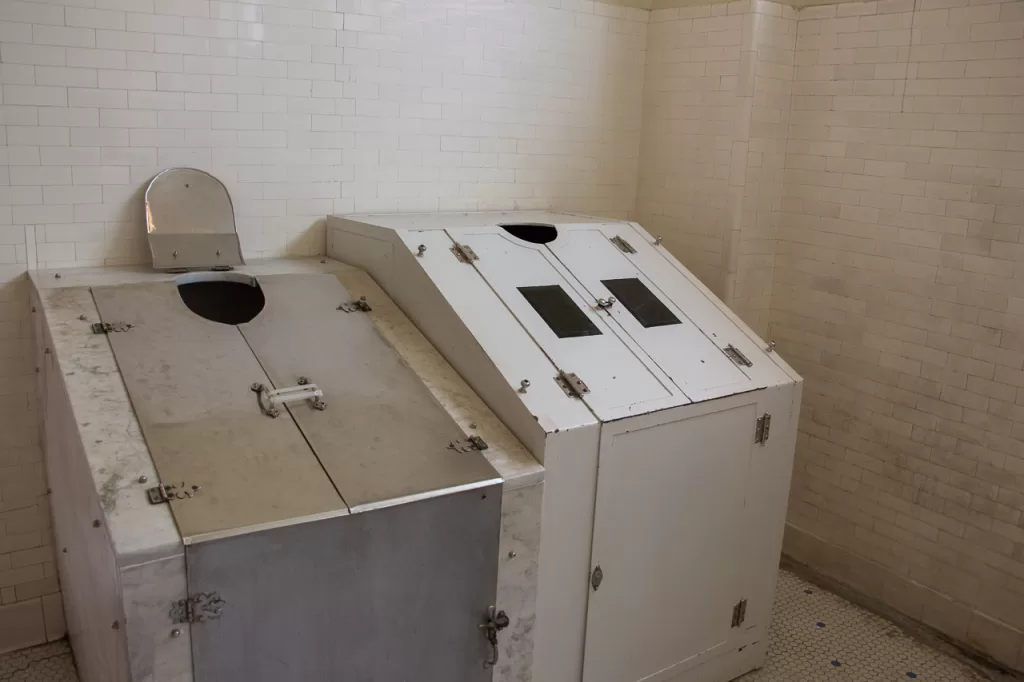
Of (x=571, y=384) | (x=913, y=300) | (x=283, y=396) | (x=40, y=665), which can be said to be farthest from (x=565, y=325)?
(x=40, y=665)

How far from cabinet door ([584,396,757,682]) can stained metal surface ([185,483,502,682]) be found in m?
0.47

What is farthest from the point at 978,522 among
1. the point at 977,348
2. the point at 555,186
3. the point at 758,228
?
the point at 555,186

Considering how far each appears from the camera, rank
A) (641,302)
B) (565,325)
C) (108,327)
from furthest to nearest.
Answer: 1. (641,302)
2. (565,325)
3. (108,327)

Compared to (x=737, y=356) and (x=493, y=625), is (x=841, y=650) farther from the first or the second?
(x=493, y=625)

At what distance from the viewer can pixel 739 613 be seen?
3184mm

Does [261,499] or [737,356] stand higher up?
[737,356]

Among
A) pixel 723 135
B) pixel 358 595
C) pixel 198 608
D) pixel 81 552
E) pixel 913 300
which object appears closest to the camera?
pixel 198 608

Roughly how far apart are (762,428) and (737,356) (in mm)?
282

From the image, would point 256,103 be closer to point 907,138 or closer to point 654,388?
point 654,388

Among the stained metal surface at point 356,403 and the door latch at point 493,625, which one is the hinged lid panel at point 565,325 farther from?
the door latch at point 493,625

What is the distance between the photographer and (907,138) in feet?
11.4

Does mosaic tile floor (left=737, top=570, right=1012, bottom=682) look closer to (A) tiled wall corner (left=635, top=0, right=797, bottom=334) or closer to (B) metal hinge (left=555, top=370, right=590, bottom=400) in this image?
(A) tiled wall corner (left=635, top=0, right=797, bottom=334)

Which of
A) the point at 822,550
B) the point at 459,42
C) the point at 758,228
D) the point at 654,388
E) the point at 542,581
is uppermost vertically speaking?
the point at 459,42

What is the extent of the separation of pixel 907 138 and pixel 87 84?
10.5 feet
